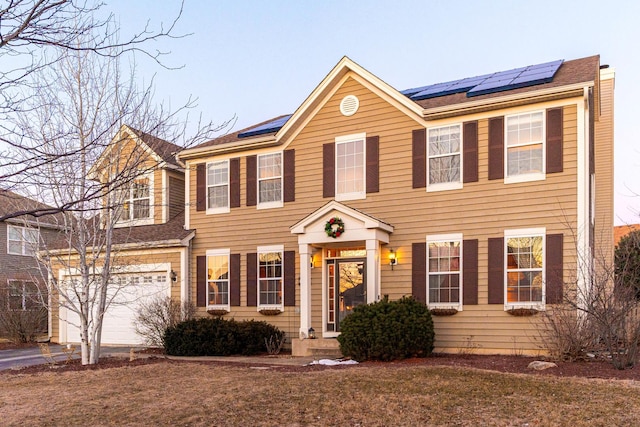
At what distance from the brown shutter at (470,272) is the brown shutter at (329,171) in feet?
11.7

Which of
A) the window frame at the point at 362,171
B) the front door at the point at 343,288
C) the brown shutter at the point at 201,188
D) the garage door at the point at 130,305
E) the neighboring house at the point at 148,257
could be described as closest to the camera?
the window frame at the point at 362,171

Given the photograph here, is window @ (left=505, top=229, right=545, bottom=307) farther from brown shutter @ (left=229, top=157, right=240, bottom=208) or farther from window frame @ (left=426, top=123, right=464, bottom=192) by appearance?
brown shutter @ (left=229, top=157, right=240, bottom=208)

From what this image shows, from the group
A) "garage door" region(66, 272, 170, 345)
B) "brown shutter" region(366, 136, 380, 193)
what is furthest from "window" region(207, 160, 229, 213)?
"brown shutter" region(366, 136, 380, 193)

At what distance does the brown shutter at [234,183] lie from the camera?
50.1 feet

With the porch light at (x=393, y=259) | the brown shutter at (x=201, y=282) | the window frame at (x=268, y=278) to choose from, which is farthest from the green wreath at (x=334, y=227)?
the brown shutter at (x=201, y=282)

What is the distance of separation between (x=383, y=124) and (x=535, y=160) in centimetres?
360

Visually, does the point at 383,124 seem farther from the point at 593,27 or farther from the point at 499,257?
the point at 593,27

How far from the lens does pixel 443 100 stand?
13.7m

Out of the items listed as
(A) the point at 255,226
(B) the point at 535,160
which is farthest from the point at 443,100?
(A) the point at 255,226

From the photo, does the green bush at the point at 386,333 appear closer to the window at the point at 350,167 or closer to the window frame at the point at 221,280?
the window at the point at 350,167

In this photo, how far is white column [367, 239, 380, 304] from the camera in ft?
41.5

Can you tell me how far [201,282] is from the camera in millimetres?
15492

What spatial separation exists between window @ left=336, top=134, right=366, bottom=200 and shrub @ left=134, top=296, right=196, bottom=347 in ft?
16.9

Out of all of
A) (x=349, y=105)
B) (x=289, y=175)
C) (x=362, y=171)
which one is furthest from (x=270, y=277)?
(x=349, y=105)
